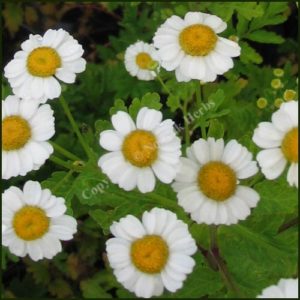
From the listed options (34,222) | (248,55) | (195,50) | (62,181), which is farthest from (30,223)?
(248,55)

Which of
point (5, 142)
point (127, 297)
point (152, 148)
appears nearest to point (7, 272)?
point (127, 297)

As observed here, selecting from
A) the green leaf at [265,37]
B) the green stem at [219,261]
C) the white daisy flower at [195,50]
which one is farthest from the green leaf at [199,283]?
the green leaf at [265,37]

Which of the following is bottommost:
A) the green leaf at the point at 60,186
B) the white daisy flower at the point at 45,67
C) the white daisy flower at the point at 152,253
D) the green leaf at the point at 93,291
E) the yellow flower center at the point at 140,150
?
the green leaf at the point at 93,291

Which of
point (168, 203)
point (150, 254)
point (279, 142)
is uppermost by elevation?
point (279, 142)

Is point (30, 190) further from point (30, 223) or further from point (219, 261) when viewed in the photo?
point (219, 261)

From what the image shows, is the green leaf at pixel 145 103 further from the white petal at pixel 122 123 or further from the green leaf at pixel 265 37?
the green leaf at pixel 265 37

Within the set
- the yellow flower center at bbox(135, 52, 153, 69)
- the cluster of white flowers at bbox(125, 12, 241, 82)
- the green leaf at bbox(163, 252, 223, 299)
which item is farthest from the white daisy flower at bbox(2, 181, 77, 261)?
the yellow flower center at bbox(135, 52, 153, 69)

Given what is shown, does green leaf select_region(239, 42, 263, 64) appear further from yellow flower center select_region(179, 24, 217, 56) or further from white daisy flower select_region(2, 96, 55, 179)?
white daisy flower select_region(2, 96, 55, 179)
